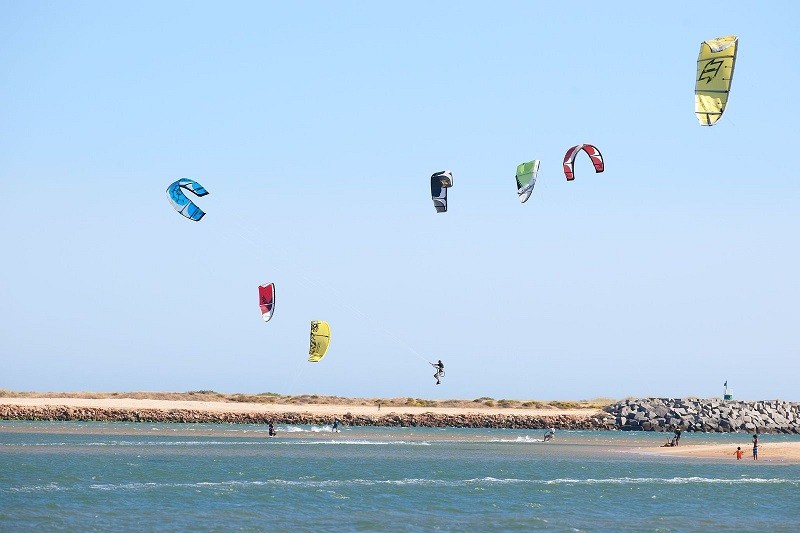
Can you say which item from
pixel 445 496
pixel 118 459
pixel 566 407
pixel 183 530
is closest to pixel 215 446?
pixel 118 459

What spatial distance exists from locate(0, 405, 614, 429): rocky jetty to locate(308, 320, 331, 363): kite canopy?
20720mm

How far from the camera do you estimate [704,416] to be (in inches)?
2245

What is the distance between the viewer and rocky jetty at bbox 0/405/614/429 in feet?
179

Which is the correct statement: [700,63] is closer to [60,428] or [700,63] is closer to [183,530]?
[183,530]

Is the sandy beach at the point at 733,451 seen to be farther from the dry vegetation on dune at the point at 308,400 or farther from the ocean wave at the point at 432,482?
the dry vegetation on dune at the point at 308,400

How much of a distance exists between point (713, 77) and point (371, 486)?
41.6ft

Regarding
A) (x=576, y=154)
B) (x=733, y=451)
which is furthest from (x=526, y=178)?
(x=733, y=451)

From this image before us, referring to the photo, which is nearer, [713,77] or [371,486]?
[713,77]

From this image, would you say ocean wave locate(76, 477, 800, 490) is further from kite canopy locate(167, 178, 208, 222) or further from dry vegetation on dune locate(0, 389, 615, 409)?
dry vegetation on dune locate(0, 389, 615, 409)

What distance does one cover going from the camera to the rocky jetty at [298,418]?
54531mm

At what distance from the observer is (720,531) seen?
71.5 feet

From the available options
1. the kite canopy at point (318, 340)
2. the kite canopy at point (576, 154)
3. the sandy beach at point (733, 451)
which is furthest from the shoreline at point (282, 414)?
the kite canopy at point (576, 154)

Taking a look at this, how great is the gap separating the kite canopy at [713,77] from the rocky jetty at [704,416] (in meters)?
36.5

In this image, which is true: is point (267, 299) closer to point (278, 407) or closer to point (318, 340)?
point (318, 340)
